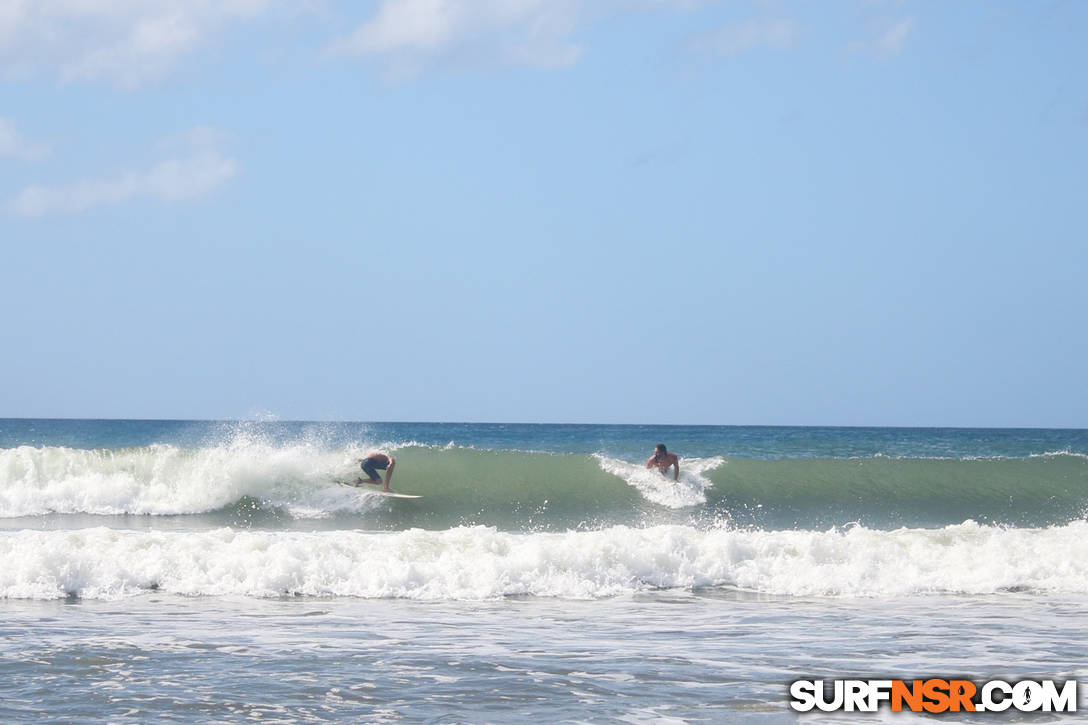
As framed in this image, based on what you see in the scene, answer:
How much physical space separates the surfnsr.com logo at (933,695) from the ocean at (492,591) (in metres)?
0.15

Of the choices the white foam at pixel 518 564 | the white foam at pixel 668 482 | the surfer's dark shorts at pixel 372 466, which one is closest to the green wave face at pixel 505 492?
the white foam at pixel 668 482

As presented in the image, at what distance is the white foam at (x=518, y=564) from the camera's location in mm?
12055

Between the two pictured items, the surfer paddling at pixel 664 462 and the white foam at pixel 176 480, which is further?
the surfer paddling at pixel 664 462

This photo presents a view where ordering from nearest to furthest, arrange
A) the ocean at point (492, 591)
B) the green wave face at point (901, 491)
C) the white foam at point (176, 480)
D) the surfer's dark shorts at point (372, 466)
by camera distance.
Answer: the ocean at point (492, 591)
the white foam at point (176, 480)
the surfer's dark shorts at point (372, 466)
the green wave face at point (901, 491)

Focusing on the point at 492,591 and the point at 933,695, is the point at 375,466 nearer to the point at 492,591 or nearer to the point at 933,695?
the point at 492,591

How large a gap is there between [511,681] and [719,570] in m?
6.20

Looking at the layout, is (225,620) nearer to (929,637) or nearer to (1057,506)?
(929,637)

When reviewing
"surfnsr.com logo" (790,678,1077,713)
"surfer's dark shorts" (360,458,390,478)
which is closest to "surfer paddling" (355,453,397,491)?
"surfer's dark shorts" (360,458,390,478)

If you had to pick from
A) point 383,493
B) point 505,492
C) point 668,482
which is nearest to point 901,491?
point 668,482

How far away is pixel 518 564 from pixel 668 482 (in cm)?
1039

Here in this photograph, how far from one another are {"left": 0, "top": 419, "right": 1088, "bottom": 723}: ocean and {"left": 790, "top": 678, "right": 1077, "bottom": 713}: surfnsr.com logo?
0.15 m

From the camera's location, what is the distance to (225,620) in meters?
10.3

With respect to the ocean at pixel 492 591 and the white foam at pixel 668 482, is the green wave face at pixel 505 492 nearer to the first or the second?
the ocean at pixel 492 591

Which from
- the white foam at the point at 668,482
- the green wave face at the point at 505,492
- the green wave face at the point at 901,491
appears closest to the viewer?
the green wave face at the point at 505,492
